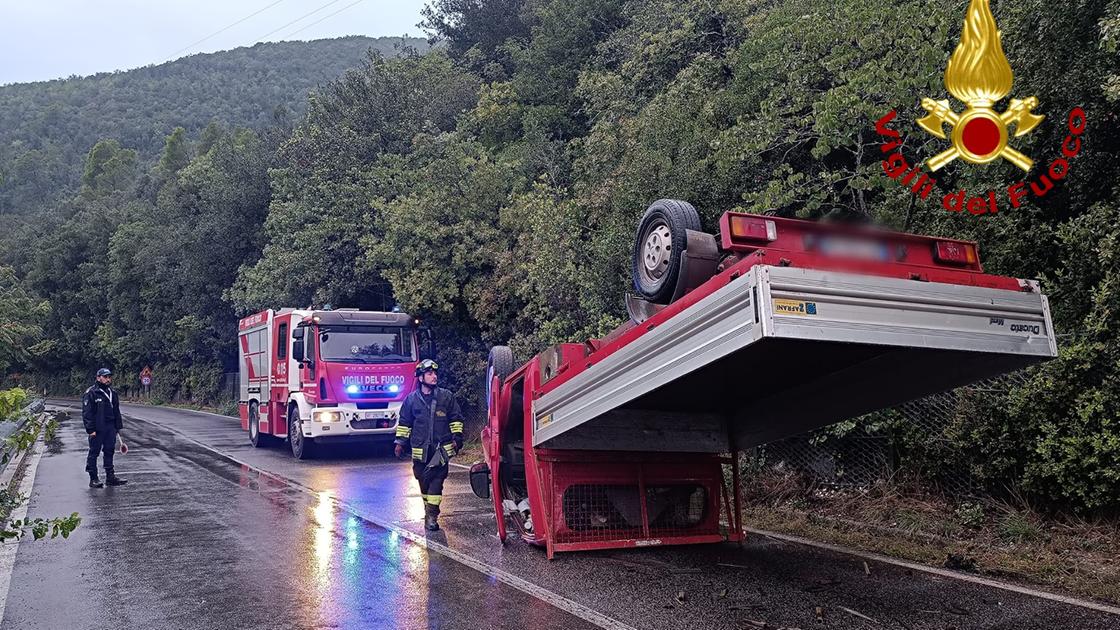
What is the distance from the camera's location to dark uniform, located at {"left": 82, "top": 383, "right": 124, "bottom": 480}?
12.0m

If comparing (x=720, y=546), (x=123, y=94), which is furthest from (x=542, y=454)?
(x=123, y=94)

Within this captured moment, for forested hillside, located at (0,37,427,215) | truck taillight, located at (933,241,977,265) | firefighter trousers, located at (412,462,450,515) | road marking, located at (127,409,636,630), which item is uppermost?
forested hillside, located at (0,37,427,215)

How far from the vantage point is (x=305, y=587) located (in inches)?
239

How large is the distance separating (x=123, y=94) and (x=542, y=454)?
414 feet

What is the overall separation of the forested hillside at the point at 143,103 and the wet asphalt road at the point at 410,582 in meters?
85.7

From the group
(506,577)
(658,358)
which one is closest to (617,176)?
(506,577)

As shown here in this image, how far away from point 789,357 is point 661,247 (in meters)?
1.13

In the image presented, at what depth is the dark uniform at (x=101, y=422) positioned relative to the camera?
12.0 meters

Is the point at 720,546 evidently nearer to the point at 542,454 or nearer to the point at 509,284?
the point at 542,454

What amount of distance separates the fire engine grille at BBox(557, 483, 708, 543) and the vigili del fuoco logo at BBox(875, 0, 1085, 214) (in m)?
3.84

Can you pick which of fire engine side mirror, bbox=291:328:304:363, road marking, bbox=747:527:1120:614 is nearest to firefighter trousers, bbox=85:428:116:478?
fire engine side mirror, bbox=291:328:304:363

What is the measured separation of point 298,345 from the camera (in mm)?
15016

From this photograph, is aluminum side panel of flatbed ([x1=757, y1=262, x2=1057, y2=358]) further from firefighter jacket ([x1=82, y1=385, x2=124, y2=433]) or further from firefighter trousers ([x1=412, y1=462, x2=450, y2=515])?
firefighter jacket ([x1=82, y1=385, x2=124, y2=433])

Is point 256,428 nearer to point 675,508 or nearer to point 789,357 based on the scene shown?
point 675,508
